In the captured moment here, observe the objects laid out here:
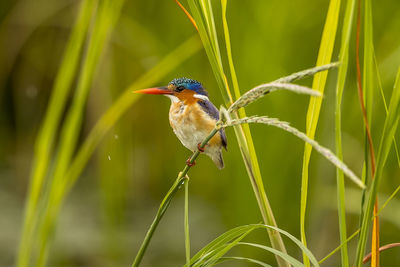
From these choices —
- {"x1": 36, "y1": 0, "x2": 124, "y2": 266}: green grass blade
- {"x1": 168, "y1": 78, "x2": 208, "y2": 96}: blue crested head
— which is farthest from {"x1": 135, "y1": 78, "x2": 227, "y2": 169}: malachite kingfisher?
{"x1": 36, "y1": 0, "x2": 124, "y2": 266}: green grass blade

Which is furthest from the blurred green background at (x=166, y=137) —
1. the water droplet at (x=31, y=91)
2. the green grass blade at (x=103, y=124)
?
the green grass blade at (x=103, y=124)

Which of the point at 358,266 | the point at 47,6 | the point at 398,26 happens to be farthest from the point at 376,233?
the point at 47,6

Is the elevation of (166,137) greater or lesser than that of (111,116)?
greater

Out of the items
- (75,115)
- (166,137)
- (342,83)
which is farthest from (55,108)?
(166,137)

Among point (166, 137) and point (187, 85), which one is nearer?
point (187, 85)

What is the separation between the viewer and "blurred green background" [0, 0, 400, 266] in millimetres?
2836

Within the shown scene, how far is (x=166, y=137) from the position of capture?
364 cm

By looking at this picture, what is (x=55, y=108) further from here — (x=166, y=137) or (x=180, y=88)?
(x=166, y=137)

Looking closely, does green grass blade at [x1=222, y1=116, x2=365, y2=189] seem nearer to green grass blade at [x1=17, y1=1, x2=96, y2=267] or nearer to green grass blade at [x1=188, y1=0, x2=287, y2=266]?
green grass blade at [x1=188, y1=0, x2=287, y2=266]

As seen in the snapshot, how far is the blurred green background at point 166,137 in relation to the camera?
2.84 metres

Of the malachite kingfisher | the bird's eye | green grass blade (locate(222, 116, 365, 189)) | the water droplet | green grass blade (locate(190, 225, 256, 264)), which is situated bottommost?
green grass blade (locate(190, 225, 256, 264))

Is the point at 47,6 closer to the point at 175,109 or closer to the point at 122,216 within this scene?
the point at 122,216

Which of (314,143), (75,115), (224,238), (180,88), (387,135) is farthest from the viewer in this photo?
(75,115)

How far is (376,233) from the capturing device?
1005mm
